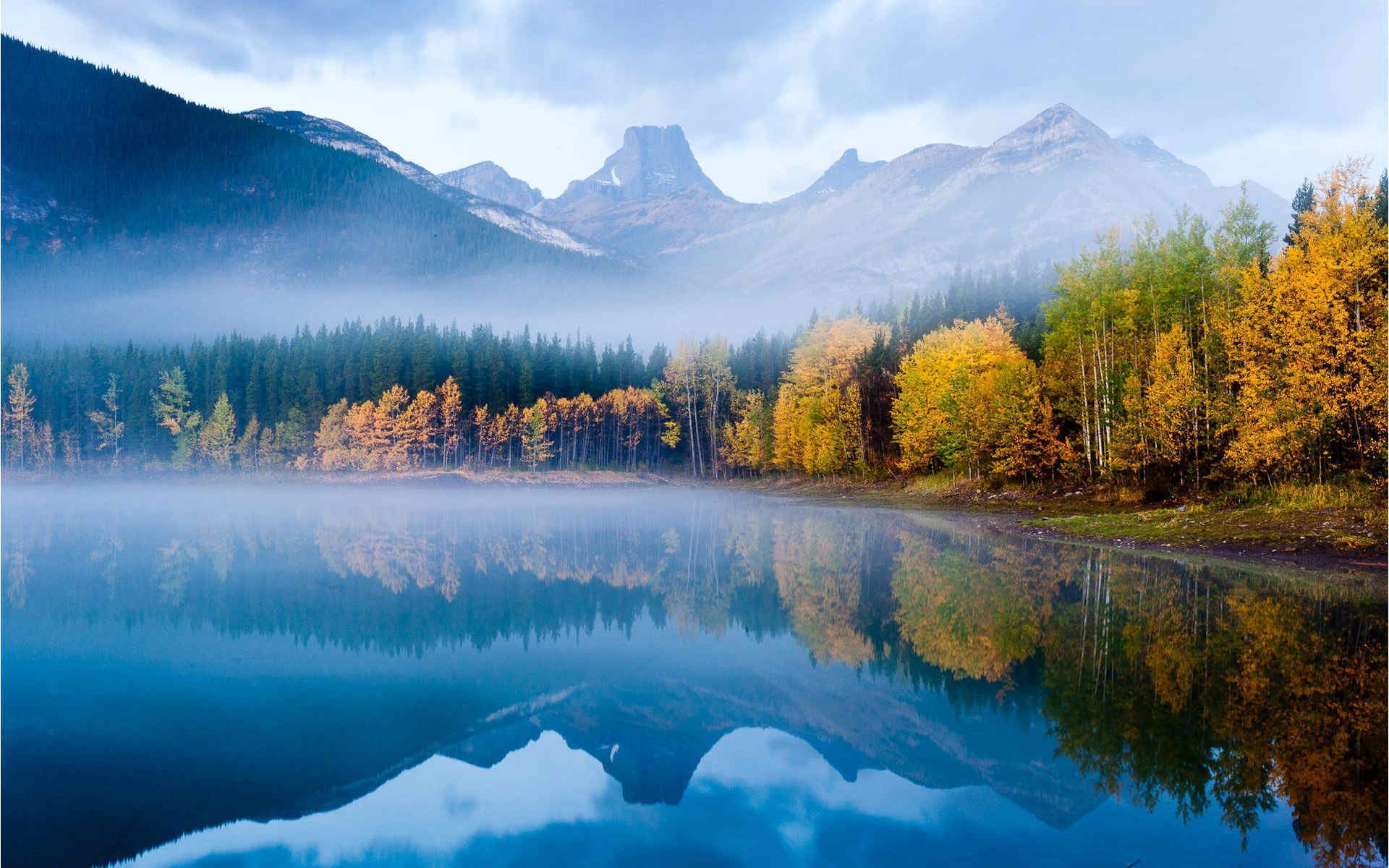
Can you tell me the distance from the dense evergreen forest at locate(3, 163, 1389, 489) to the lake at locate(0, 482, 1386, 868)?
1301cm

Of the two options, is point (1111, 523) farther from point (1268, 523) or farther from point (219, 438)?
point (219, 438)

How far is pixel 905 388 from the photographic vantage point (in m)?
55.4

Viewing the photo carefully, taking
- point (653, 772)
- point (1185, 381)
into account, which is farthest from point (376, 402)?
point (653, 772)

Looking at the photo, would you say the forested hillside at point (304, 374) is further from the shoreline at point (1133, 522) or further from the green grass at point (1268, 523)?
the green grass at point (1268, 523)

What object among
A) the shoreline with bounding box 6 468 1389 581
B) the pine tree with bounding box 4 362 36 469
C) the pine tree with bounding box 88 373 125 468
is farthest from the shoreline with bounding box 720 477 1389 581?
the pine tree with bounding box 4 362 36 469

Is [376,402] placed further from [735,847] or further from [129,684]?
[735,847]

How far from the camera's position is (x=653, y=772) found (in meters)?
7.72

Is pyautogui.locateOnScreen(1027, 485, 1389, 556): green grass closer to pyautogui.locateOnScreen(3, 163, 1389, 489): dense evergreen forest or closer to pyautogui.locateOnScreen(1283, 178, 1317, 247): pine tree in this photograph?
pyautogui.locateOnScreen(3, 163, 1389, 489): dense evergreen forest

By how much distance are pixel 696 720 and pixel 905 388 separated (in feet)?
163

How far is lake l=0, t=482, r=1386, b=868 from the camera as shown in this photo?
6.32 meters

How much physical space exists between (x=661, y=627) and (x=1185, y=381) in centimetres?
3008

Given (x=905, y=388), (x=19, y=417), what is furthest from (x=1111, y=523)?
(x=19, y=417)

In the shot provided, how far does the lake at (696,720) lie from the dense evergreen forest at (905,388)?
42.7 feet

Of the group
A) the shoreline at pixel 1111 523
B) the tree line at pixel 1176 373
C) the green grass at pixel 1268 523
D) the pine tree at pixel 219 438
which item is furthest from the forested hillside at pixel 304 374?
the green grass at pixel 1268 523
